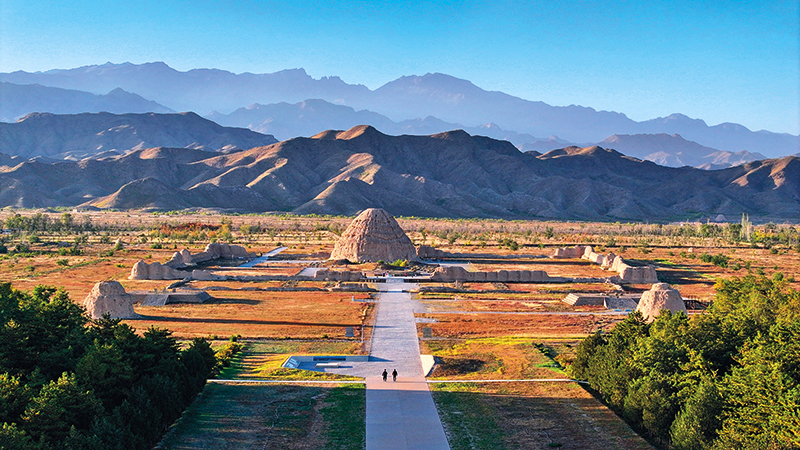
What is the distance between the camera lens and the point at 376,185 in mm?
158500

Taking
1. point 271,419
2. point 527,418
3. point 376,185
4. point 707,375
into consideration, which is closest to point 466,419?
point 527,418

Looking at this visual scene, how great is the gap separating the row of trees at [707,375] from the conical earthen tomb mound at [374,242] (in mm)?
36022

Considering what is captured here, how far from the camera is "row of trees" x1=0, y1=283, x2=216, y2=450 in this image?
16031 mm

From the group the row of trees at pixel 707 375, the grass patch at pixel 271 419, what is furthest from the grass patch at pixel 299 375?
the row of trees at pixel 707 375

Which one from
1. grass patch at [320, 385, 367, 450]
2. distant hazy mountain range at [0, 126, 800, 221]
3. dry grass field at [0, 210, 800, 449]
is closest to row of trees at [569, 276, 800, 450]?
dry grass field at [0, 210, 800, 449]

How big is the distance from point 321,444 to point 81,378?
685 cm

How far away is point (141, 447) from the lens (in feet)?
58.1

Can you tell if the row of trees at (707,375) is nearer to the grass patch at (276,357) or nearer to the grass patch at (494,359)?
the grass patch at (494,359)

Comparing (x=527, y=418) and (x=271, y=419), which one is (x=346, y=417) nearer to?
(x=271, y=419)

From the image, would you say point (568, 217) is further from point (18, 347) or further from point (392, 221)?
point (18, 347)

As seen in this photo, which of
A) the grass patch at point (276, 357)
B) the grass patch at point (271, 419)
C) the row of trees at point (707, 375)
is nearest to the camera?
the row of trees at point (707, 375)

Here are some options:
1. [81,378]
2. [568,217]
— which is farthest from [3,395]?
[568,217]

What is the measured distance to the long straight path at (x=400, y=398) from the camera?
19453 millimetres

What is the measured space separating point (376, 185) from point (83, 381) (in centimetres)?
14083
